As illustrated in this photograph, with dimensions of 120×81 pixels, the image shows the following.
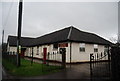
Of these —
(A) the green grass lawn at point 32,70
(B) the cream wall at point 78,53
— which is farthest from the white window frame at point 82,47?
(A) the green grass lawn at point 32,70

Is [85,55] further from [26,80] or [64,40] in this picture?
[26,80]

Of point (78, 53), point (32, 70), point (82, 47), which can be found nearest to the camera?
point (32, 70)

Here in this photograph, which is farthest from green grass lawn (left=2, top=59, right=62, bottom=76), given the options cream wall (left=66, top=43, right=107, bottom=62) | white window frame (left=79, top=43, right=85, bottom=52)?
white window frame (left=79, top=43, right=85, bottom=52)

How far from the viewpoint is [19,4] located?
1192 centimetres

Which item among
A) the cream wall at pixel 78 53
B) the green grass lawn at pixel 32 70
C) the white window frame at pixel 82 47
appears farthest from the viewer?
the white window frame at pixel 82 47

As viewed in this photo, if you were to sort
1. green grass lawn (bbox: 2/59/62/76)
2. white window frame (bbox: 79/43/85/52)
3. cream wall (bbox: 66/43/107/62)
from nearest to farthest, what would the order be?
green grass lawn (bbox: 2/59/62/76)
cream wall (bbox: 66/43/107/62)
white window frame (bbox: 79/43/85/52)

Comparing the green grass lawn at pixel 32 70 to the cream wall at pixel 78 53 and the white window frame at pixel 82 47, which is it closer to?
the cream wall at pixel 78 53

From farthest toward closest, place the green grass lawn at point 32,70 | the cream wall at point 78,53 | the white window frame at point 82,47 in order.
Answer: the white window frame at point 82,47 → the cream wall at point 78,53 → the green grass lawn at point 32,70

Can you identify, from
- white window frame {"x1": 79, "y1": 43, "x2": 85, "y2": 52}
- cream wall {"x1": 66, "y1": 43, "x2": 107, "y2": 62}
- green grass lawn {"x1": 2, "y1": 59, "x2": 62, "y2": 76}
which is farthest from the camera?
white window frame {"x1": 79, "y1": 43, "x2": 85, "y2": 52}

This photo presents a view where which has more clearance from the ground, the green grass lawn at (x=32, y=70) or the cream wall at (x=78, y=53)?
the cream wall at (x=78, y=53)

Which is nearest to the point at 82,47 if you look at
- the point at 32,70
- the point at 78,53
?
the point at 78,53

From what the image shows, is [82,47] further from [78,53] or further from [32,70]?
[32,70]

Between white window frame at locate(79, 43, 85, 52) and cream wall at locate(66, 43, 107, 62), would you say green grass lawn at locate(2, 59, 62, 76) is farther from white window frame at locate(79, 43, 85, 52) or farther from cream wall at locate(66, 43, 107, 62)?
white window frame at locate(79, 43, 85, 52)

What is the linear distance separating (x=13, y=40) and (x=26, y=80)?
1370 inches
